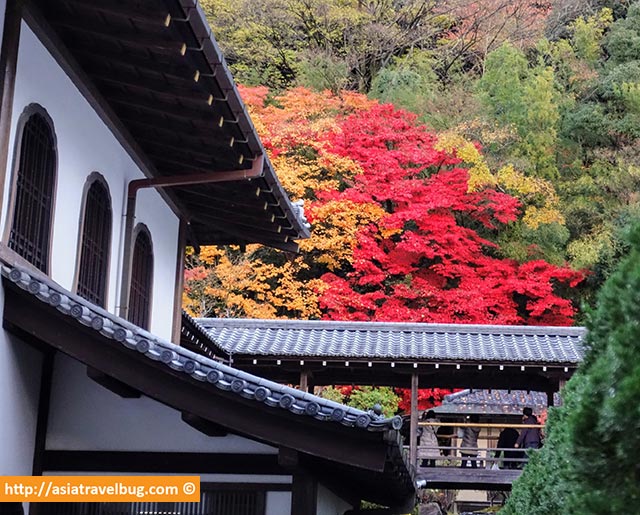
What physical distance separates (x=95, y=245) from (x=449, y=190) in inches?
753

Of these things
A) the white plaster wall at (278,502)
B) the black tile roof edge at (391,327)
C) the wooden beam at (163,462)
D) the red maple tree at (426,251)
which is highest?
the red maple tree at (426,251)

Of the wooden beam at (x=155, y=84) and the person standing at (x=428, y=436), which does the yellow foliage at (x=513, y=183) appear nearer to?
the person standing at (x=428, y=436)

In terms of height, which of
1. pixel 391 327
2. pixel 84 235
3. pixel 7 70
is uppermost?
pixel 391 327

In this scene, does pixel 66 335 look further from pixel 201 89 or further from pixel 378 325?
pixel 378 325

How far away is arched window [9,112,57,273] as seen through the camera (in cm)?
689

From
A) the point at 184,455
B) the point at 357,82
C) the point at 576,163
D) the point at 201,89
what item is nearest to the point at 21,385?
the point at 184,455

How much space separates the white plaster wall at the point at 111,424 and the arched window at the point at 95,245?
1.00m

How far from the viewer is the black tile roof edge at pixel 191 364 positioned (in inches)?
251

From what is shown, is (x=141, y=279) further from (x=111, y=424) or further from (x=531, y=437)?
(x=531, y=437)

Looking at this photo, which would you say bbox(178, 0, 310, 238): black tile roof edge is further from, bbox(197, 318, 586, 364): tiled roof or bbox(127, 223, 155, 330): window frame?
bbox(197, 318, 586, 364): tiled roof

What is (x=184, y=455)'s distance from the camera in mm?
7578

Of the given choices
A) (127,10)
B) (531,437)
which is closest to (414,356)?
(531,437)

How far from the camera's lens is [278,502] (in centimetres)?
761

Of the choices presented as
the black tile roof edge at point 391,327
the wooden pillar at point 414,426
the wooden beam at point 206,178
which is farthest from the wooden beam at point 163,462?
the black tile roof edge at point 391,327
